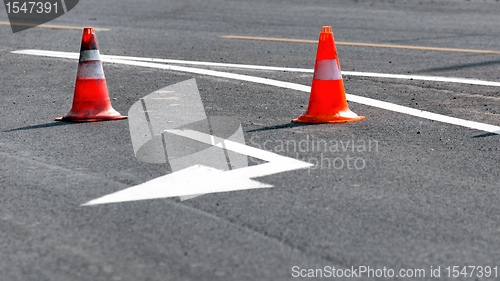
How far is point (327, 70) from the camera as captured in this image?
20.8ft

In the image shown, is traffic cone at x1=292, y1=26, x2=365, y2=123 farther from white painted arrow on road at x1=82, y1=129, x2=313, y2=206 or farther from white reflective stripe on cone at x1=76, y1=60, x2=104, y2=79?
white reflective stripe on cone at x1=76, y1=60, x2=104, y2=79

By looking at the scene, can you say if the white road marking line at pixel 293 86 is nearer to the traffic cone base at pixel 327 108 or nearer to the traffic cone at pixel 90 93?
the traffic cone base at pixel 327 108

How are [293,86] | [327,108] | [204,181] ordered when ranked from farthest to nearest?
[293,86]
[327,108]
[204,181]

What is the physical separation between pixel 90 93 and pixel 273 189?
3.02 m

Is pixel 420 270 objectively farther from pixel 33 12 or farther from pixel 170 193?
pixel 33 12

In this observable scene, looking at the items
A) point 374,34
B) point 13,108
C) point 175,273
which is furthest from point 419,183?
point 374,34

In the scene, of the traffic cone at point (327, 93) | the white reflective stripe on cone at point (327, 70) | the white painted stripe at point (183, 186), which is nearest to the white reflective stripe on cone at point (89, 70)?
the traffic cone at point (327, 93)

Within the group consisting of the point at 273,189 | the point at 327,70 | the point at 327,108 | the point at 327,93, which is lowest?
the point at 273,189

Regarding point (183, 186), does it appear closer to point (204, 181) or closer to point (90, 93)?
point (204, 181)

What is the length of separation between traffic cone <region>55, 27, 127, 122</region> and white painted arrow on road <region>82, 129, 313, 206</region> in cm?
197

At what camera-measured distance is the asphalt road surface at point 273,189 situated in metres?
3.10

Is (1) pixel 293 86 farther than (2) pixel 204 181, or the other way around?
(1) pixel 293 86

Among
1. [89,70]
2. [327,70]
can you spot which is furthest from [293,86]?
[89,70]

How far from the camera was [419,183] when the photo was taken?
4.32 m
